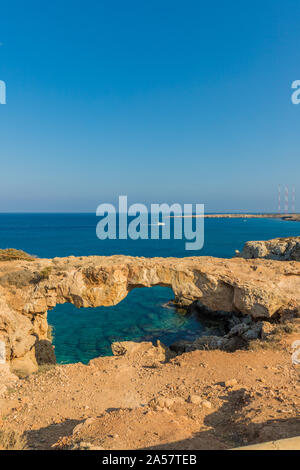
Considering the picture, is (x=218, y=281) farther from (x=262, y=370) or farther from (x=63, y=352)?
(x=63, y=352)

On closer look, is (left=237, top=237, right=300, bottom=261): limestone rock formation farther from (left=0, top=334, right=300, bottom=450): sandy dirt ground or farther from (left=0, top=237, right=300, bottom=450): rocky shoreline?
(left=0, top=334, right=300, bottom=450): sandy dirt ground

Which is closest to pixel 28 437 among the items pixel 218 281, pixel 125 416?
pixel 125 416

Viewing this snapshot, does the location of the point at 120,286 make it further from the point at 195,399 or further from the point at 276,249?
the point at 276,249

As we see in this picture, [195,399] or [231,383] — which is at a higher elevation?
[195,399]

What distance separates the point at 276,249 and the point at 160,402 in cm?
2136

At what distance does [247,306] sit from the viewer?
1123cm

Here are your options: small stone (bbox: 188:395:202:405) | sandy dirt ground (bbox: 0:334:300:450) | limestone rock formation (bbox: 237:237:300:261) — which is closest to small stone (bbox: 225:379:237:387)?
sandy dirt ground (bbox: 0:334:300:450)

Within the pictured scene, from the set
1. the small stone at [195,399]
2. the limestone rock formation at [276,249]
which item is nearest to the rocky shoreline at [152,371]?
the small stone at [195,399]

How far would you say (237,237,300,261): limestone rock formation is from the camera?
21969mm

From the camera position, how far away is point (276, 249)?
954 inches

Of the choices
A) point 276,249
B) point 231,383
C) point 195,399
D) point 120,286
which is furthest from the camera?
point 276,249

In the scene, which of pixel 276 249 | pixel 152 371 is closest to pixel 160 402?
pixel 152 371

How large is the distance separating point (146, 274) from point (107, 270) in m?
1.69
